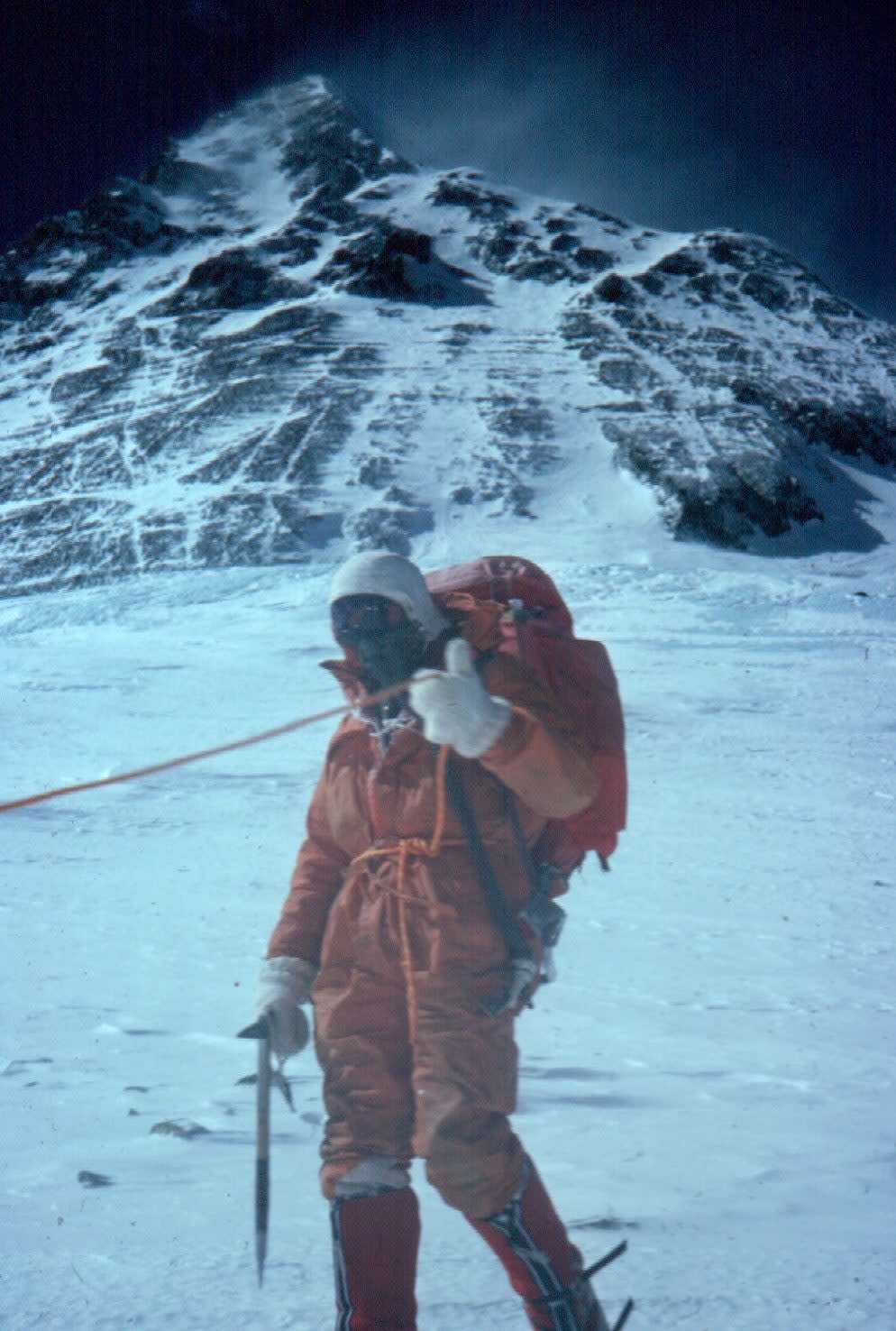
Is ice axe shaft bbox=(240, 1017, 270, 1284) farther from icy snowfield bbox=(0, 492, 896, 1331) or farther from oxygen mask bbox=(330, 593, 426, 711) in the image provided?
oxygen mask bbox=(330, 593, 426, 711)

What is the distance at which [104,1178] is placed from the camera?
2.80 meters

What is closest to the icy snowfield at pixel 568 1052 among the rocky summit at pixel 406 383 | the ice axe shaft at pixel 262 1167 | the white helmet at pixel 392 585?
the ice axe shaft at pixel 262 1167

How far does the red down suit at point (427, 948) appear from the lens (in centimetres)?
199

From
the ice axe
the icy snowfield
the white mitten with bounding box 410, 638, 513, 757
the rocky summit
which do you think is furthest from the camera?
the rocky summit

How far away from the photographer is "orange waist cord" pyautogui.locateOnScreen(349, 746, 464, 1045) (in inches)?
81.5

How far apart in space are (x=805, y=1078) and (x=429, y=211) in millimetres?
95658

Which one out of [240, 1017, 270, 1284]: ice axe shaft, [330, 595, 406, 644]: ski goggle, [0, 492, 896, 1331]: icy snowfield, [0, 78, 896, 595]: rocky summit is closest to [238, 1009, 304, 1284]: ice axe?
[240, 1017, 270, 1284]: ice axe shaft

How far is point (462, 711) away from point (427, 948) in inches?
20.3

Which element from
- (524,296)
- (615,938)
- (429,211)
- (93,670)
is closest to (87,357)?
(524,296)

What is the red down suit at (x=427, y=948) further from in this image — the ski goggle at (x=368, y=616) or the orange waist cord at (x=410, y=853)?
the ski goggle at (x=368, y=616)

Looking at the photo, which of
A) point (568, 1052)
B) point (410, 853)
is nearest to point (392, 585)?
point (410, 853)

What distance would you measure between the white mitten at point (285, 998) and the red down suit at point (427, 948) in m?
0.04

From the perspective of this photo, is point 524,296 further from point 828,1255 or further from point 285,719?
point 828,1255

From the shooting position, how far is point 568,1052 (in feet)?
12.5
